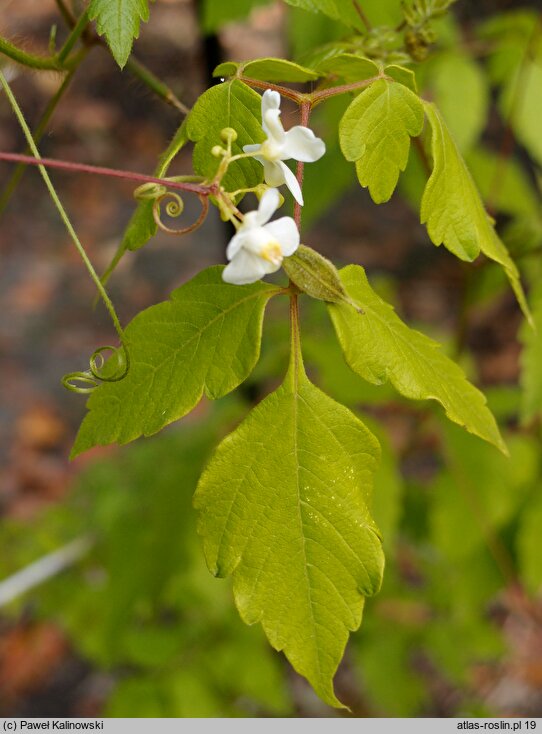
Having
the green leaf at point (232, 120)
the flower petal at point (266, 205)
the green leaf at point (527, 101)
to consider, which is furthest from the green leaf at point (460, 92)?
the flower petal at point (266, 205)

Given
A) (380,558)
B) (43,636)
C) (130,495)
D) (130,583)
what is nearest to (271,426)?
(380,558)

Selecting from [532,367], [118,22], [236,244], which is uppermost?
[118,22]

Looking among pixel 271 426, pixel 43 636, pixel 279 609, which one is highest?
pixel 271 426

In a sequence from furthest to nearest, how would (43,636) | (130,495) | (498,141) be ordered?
(498,141), (43,636), (130,495)

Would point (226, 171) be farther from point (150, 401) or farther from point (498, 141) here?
point (498, 141)

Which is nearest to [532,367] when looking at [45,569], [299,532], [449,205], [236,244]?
[449,205]

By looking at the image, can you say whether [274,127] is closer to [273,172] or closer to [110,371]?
[273,172]

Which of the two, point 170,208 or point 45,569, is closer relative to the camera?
point 170,208
